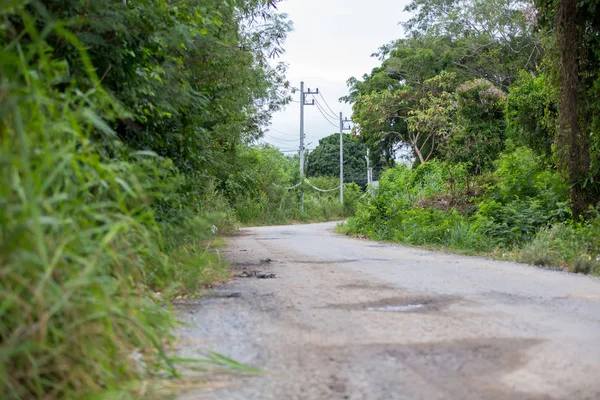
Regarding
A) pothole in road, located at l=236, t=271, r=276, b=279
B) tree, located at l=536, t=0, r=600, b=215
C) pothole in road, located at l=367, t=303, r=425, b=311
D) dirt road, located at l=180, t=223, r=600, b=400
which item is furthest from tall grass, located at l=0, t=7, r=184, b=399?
tree, located at l=536, t=0, r=600, b=215

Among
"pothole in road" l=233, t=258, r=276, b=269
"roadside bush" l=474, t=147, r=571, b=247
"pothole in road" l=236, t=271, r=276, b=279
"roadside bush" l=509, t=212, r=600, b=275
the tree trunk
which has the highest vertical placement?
the tree trunk

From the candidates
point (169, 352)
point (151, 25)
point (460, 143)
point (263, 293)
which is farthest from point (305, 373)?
point (460, 143)

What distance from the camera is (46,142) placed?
8.01 ft

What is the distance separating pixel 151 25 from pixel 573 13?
792 cm

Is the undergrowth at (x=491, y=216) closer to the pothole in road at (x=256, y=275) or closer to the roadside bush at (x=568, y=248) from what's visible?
the roadside bush at (x=568, y=248)

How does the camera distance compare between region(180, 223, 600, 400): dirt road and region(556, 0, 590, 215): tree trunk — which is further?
region(556, 0, 590, 215): tree trunk

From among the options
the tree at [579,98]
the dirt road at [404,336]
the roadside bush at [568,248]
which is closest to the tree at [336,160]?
the tree at [579,98]

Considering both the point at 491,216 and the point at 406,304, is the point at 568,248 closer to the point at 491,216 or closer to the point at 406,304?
the point at 491,216

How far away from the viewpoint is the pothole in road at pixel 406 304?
16.3 ft

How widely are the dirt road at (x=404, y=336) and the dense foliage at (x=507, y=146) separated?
3103 millimetres

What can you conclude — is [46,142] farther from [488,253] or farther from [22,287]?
[488,253]

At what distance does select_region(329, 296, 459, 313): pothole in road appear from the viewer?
16.3 feet

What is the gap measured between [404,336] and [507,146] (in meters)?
16.8

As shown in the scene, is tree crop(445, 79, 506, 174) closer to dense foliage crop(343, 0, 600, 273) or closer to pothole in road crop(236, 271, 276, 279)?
dense foliage crop(343, 0, 600, 273)
